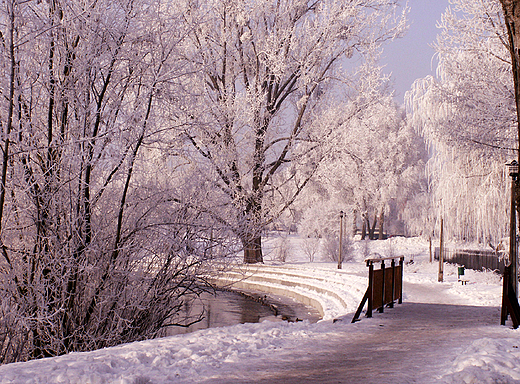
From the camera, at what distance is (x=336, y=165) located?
990 inches

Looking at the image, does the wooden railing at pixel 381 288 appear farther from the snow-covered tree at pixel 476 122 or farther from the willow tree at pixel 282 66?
the willow tree at pixel 282 66

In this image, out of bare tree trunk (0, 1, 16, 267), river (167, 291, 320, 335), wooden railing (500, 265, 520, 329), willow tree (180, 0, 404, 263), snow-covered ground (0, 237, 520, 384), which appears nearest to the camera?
snow-covered ground (0, 237, 520, 384)

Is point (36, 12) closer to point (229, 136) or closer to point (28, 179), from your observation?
point (28, 179)

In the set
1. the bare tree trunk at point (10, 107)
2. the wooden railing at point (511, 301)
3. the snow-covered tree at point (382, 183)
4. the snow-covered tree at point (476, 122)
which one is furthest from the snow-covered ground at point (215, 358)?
the snow-covered tree at point (382, 183)

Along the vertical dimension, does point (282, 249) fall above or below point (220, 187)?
below

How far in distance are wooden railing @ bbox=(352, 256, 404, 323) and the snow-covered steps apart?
4.45 feet

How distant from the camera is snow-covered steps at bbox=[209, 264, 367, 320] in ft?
49.7

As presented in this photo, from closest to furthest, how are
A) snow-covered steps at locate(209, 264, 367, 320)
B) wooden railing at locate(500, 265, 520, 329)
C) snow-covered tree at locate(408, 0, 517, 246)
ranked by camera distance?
wooden railing at locate(500, 265, 520, 329) → snow-covered steps at locate(209, 264, 367, 320) → snow-covered tree at locate(408, 0, 517, 246)

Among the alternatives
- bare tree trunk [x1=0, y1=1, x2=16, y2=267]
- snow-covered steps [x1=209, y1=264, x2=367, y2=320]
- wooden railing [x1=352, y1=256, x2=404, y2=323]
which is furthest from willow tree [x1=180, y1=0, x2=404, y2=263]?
bare tree trunk [x1=0, y1=1, x2=16, y2=267]

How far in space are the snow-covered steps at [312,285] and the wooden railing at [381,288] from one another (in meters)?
1.36

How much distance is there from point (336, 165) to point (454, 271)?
713cm

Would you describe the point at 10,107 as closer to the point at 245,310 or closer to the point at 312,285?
the point at 245,310

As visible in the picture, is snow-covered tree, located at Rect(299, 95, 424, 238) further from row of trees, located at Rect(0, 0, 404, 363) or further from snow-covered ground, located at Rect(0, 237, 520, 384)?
snow-covered ground, located at Rect(0, 237, 520, 384)

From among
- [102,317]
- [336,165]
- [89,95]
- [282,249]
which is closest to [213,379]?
[102,317]
